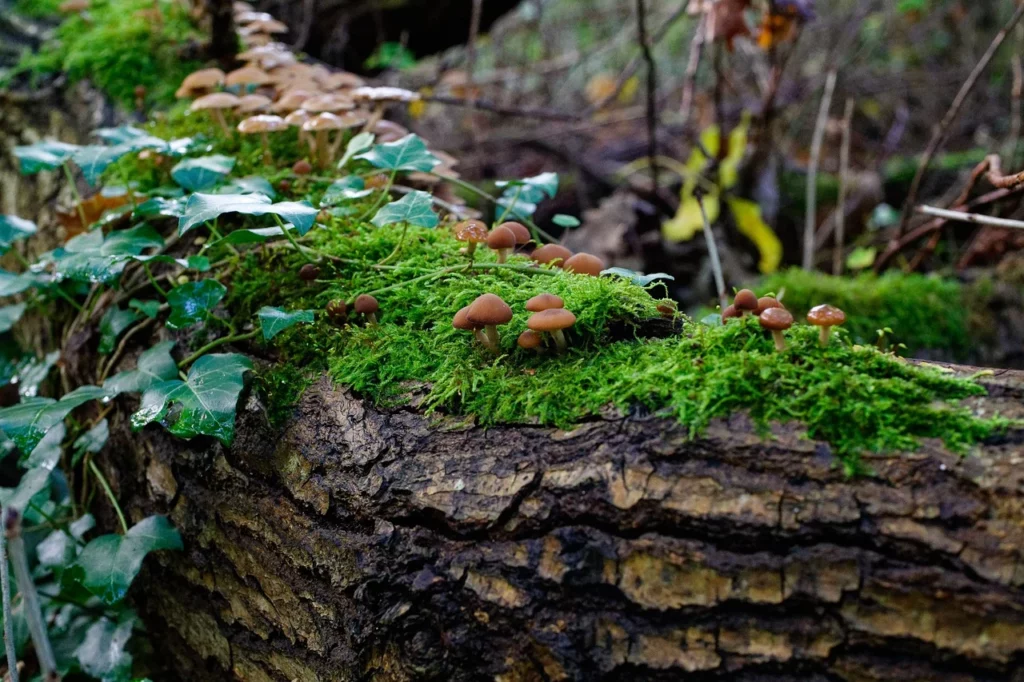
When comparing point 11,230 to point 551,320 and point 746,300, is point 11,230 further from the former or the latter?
point 746,300

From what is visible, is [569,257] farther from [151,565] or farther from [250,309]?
[151,565]

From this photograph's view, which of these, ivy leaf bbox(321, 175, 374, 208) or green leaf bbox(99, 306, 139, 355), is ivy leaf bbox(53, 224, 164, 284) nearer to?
green leaf bbox(99, 306, 139, 355)

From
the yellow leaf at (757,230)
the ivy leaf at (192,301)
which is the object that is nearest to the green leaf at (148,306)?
the ivy leaf at (192,301)

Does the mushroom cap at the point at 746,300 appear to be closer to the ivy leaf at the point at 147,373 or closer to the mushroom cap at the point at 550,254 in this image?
the mushroom cap at the point at 550,254

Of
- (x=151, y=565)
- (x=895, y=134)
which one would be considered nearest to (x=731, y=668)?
(x=151, y=565)

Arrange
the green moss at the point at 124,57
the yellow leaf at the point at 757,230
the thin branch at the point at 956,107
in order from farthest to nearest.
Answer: the yellow leaf at the point at 757,230 < the green moss at the point at 124,57 < the thin branch at the point at 956,107
